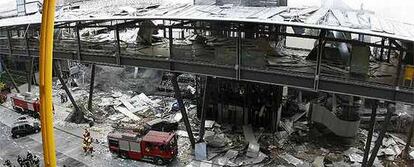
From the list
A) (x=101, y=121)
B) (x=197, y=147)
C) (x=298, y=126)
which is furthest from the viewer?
(x=101, y=121)

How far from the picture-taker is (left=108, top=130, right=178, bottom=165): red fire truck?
775 inches

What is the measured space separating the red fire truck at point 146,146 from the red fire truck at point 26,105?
32.2 feet

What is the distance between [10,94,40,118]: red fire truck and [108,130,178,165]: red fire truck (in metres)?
9.82

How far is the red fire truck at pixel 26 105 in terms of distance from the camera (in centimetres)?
2722

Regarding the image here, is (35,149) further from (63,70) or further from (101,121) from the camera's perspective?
(63,70)

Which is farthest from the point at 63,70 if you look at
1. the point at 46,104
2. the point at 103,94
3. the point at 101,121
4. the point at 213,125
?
the point at 46,104

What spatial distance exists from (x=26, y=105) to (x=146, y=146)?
43.0 feet

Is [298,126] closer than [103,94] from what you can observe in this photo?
Yes

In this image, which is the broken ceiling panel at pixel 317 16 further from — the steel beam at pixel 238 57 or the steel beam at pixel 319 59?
the steel beam at pixel 238 57

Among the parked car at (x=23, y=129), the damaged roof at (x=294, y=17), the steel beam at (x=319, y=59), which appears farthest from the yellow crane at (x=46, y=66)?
the parked car at (x=23, y=129)

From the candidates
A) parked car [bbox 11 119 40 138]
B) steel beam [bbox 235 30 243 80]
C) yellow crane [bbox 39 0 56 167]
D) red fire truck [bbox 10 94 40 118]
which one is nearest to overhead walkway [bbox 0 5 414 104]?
steel beam [bbox 235 30 243 80]

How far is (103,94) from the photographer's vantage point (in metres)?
32.7

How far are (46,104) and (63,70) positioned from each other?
35.0 meters

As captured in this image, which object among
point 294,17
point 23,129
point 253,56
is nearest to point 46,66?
point 294,17
